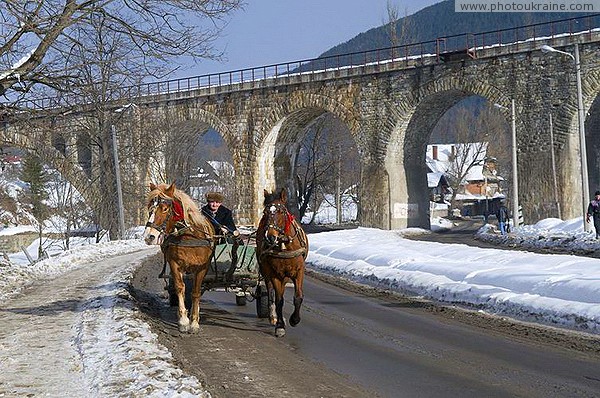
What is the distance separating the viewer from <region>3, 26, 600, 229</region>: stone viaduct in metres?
36.4

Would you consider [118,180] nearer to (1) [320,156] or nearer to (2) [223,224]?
(1) [320,156]

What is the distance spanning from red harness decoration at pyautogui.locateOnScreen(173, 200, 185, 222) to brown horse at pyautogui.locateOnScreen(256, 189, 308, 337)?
111 centimetres

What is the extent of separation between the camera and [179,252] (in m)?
10.2

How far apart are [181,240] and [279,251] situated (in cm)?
136

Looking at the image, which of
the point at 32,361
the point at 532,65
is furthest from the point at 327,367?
the point at 532,65

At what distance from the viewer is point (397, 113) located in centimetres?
4256

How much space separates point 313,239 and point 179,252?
2263 cm

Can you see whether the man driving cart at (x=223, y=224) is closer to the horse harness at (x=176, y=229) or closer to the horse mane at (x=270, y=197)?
the horse harness at (x=176, y=229)

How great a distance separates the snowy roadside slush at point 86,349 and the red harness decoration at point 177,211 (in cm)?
150

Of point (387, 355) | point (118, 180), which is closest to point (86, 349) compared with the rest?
point (387, 355)

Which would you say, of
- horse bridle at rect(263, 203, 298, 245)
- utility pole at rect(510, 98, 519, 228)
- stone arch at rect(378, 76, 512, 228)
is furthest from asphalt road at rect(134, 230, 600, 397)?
stone arch at rect(378, 76, 512, 228)

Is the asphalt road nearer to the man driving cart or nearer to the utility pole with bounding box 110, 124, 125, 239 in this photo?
the man driving cart

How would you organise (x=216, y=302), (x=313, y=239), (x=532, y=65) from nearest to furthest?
(x=216, y=302) → (x=313, y=239) → (x=532, y=65)

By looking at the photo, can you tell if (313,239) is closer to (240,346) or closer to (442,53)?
(442,53)
